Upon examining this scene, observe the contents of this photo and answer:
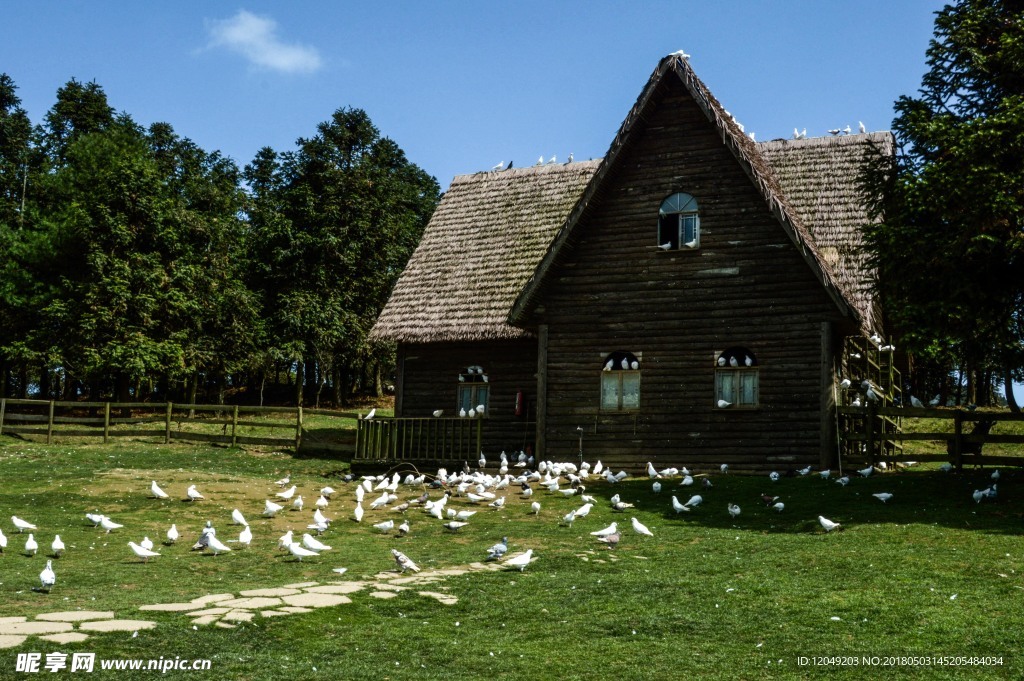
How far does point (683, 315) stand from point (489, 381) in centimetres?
716

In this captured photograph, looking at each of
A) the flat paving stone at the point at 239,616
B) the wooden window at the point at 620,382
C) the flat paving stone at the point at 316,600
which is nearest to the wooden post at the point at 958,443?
the wooden window at the point at 620,382

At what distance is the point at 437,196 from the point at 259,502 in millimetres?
58651

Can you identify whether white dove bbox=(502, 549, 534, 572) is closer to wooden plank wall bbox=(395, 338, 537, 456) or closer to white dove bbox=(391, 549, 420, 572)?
white dove bbox=(391, 549, 420, 572)

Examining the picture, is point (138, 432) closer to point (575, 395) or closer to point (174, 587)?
point (575, 395)

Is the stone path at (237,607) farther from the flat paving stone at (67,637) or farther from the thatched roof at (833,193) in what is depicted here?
the thatched roof at (833,193)

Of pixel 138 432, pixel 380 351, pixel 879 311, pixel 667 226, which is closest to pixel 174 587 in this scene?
pixel 667 226

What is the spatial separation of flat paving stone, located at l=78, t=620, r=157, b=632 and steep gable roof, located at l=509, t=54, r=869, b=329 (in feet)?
54.0

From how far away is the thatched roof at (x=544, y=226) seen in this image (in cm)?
2427

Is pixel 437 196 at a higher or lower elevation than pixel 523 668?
higher

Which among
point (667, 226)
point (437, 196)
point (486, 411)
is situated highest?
point (437, 196)

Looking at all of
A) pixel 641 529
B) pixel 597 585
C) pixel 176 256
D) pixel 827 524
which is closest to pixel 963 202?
pixel 827 524

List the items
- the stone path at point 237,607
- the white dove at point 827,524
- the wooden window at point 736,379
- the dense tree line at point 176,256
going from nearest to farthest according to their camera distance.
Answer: the stone path at point 237,607
the white dove at point 827,524
the wooden window at point 736,379
the dense tree line at point 176,256

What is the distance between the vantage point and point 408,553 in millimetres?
15570

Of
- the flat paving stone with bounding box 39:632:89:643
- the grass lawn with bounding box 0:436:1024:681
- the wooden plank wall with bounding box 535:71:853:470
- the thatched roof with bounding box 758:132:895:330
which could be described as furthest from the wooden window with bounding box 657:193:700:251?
the flat paving stone with bounding box 39:632:89:643
